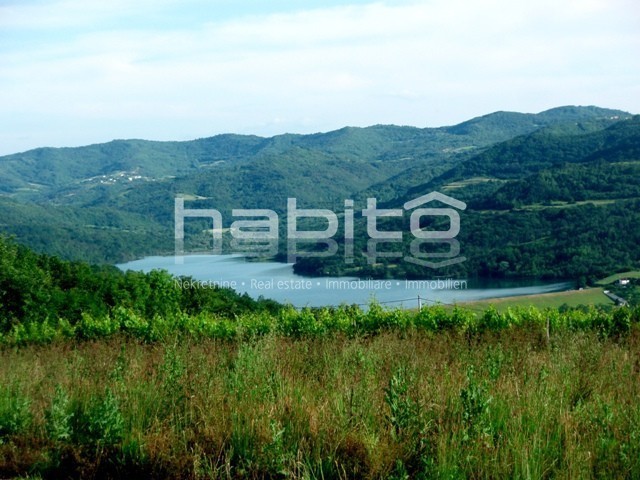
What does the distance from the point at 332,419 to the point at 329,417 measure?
0.06 feet

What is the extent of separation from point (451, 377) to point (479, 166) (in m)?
139

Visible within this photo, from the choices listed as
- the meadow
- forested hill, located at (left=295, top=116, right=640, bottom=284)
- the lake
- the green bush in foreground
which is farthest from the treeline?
forested hill, located at (left=295, top=116, right=640, bottom=284)

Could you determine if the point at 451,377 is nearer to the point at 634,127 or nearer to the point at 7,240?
the point at 7,240

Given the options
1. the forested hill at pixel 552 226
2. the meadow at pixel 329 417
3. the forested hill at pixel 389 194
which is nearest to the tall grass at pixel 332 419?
the meadow at pixel 329 417

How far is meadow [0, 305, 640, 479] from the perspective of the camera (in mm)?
2918

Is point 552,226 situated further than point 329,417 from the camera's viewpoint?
Yes

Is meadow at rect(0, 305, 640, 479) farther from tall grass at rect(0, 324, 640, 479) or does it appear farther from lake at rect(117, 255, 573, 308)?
lake at rect(117, 255, 573, 308)

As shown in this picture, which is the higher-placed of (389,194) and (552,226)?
(389,194)

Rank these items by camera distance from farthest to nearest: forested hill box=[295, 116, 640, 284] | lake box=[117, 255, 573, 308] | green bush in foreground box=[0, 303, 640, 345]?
forested hill box=[295, 116, 640, 284]
lake box=[117, 255, 573, 308]
green bush in foreground box=[0, 303, 640, 345]

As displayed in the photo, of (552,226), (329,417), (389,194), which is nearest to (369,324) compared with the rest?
(329,417)

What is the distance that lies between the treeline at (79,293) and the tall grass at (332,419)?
44.7 feet

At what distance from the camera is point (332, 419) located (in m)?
3.28

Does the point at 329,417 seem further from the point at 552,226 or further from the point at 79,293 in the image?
the point at 552,226

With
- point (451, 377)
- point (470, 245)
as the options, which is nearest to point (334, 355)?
point (451, 377)
